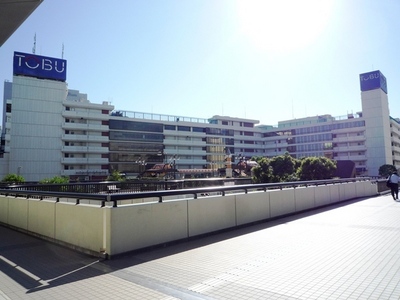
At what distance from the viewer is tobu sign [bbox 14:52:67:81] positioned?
2371 inches

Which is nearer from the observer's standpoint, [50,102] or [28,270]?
[28,270]

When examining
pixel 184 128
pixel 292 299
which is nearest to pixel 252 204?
pixel 292 299

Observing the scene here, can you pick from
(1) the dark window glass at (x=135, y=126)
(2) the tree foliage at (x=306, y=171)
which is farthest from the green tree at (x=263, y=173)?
(1) the dark window glass at (x=135, y=126)

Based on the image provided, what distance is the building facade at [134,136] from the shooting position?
59.9 m

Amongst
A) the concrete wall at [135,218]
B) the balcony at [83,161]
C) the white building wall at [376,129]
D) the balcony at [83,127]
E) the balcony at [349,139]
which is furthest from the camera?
the balcony at [349,139]

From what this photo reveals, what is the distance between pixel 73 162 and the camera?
6191 centimetres

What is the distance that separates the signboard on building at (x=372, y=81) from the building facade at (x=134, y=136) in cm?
25

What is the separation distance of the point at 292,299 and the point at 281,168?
40.0 m

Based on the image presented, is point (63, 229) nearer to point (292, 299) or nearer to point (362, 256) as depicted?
point (292, 299)

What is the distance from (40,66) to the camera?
6225 centimetres

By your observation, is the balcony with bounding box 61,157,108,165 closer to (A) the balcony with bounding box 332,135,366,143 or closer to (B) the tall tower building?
(A) the balcony with bounding box 332,135,366,143

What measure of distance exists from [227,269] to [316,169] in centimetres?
3427

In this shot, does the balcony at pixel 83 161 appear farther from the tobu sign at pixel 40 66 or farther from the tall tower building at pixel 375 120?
the tall tower building at pixel 375 120

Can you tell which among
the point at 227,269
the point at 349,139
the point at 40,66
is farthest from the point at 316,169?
the point at 40,66
